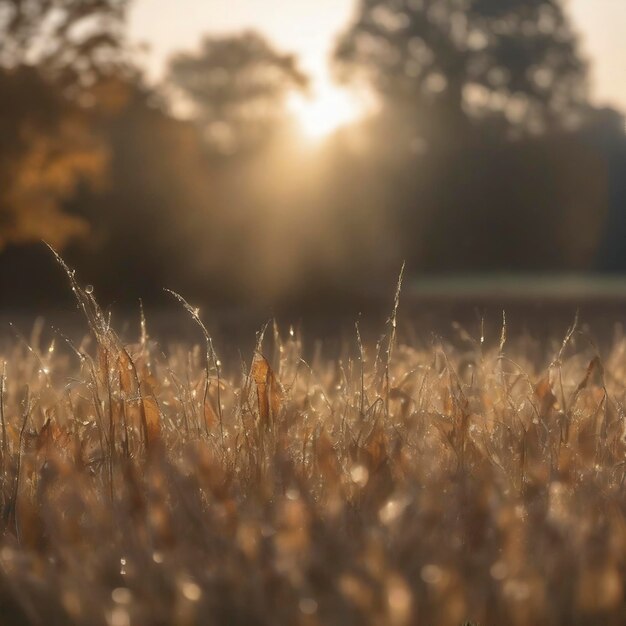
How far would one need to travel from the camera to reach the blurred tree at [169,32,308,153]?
50.0 m

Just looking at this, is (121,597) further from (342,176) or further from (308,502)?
(342,176)

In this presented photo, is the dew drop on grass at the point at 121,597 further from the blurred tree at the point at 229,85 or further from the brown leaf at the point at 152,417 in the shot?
the blurred tree at the point at 229,85

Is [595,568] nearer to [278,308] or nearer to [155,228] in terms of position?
[278,308]

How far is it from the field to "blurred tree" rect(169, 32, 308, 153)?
4546 centimetres

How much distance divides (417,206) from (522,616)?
2978 cm

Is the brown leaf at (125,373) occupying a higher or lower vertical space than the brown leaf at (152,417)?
higher

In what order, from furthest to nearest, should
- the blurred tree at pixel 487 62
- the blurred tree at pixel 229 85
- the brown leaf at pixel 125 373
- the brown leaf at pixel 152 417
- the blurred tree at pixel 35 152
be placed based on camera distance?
the blurred tree at pixel 229 85
the blurred tree at pixel 487 62
the blurred tree at pixel 35 152
the brown leaf at pixel 125 373
the brown leaf at pixel 152 417

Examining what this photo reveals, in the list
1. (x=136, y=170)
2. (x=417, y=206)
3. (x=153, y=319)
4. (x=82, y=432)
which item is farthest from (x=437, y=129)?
(x=82, y=432)

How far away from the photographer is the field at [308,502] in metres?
2.49

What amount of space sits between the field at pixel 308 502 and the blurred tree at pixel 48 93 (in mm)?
13918

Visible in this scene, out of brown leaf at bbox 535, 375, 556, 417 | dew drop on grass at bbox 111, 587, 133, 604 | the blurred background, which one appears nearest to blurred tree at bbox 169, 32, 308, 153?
the blurred background

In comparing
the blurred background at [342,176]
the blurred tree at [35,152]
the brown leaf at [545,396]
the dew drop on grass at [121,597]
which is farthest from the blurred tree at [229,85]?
the dew drop on grass at [121,597]

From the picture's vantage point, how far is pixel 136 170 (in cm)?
2286

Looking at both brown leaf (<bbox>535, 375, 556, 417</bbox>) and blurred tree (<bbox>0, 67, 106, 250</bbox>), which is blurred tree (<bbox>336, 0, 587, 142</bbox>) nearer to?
blurred tree (<bbox>0, 67, 106, 250</bbox>)
